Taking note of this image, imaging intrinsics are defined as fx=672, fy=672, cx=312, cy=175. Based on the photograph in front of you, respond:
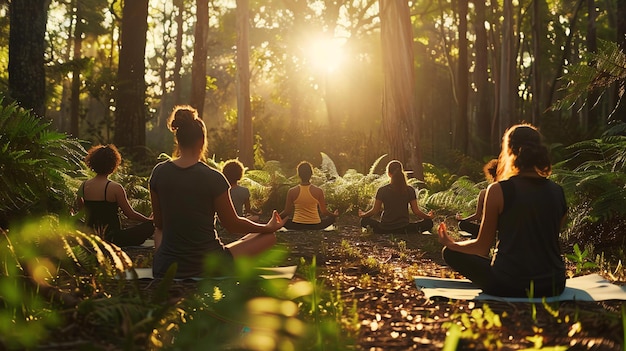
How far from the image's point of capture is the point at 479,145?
1172 inches

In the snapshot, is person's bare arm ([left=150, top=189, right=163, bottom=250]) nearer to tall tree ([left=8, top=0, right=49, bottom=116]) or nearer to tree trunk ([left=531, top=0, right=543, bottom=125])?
tall tree ([left=8, top=0, right=49, bottom=116])

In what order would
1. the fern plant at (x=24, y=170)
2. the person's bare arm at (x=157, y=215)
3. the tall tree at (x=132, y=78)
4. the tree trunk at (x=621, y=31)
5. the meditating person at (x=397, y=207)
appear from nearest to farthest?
the person's bare arm at (x=157, y=215) < the fern plant at (x=24, y=170) < the meditating person at (x=397, y=207) < the tree trunk at (x=621, y=31) < the tall tree at (x=132, y=78)

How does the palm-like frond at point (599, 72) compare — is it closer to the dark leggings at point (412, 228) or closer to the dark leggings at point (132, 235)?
the dark leggings at point (412, 228)

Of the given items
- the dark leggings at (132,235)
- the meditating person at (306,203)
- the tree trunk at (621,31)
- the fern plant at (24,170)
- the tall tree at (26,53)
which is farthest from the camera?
the tree trunk at (621,31)

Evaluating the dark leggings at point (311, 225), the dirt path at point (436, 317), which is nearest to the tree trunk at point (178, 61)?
the dark leggings at point (311, 225)

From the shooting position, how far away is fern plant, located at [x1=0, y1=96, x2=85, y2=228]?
6.11 metres

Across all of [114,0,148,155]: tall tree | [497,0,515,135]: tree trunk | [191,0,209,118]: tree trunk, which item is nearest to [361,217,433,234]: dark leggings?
[114,0,148,155]: tall tree

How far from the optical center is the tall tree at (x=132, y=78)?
16469 mm

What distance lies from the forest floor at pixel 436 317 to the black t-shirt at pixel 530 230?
309mm

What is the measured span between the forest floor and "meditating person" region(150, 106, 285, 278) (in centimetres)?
120

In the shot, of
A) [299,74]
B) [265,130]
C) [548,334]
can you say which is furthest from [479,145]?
[548,334]

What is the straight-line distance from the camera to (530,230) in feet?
17.3

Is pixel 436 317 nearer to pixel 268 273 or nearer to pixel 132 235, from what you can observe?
pixel 268 273

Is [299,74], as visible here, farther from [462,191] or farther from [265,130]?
[462,191]
